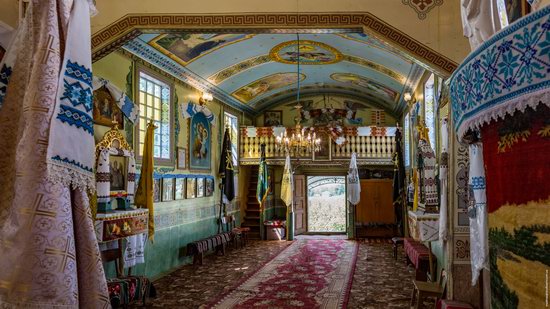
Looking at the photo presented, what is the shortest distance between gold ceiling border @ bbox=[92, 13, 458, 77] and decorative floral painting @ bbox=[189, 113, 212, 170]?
5.53m

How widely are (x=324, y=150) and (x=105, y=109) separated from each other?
8.80 metres

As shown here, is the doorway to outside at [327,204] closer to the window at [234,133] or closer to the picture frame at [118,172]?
the window at [234,133]

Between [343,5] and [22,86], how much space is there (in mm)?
4638

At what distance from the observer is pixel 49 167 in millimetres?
1504

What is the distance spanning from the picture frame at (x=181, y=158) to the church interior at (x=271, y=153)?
0.25ft

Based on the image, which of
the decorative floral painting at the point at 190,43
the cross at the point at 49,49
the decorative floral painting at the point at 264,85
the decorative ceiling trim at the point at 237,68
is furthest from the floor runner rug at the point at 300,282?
the cross at the point at 49,49

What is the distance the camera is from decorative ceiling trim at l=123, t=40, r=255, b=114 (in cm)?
867

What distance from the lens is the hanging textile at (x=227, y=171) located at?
1294 cm

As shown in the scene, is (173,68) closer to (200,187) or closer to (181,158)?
(181,158)

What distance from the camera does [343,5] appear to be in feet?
18.5

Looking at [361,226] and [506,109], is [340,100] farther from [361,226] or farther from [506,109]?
[506,109]

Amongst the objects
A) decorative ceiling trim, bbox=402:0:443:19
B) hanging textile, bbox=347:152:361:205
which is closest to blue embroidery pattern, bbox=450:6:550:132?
decorative ceiling trim, bbox=402:0:443:19

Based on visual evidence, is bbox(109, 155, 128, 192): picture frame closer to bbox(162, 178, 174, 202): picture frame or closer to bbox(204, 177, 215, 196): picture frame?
bbox(162, 178, 174, 202): picture frame

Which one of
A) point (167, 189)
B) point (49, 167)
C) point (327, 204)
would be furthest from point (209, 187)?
point (49, 167)
